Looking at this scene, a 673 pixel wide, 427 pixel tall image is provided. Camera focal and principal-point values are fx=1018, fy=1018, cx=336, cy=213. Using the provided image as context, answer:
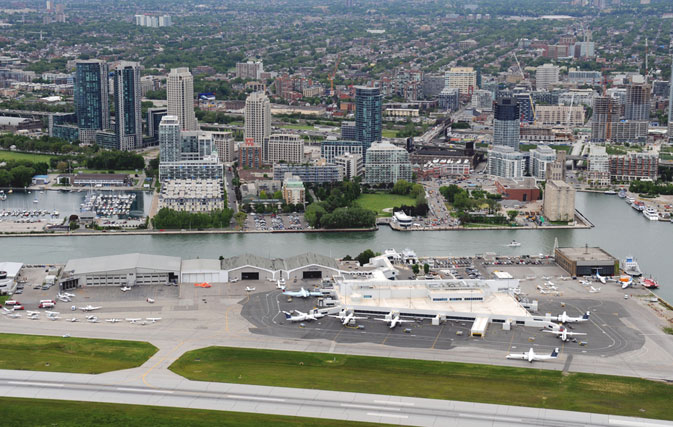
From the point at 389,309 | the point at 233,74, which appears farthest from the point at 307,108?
the point at 389,309

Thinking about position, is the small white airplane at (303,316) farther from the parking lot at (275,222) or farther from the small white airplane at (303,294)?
the parking lot at (275,222)

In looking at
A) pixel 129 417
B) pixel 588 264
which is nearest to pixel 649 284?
pixel 588 264

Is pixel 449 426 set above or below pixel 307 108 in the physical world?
below

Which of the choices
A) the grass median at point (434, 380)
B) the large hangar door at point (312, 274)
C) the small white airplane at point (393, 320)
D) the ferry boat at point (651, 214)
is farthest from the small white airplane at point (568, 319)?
the ferry boat at point (651, 214)

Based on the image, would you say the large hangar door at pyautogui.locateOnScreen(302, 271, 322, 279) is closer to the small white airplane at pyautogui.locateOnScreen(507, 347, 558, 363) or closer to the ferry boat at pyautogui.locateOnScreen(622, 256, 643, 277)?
the small white airplane at pyautogui.locateOnScreen(507, 347, 558, 363)

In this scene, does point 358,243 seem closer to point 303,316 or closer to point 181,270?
point 181,270

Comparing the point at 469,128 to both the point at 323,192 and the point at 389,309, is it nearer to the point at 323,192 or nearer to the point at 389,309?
the point at 323,192
